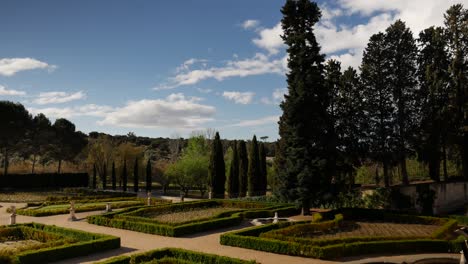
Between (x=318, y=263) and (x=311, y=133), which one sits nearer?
(x=318, y=263)

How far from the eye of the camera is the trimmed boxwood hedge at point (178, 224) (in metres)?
21.8

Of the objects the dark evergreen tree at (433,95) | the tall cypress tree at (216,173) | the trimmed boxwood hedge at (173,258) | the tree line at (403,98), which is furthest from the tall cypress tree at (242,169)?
the trimmed boxwood hedge at (173,258)

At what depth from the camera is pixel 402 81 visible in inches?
1377

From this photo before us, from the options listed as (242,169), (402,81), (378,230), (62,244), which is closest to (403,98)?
(402,81)

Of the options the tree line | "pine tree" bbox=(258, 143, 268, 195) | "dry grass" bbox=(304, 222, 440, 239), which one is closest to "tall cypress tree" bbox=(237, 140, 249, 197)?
"pine tree" bbox=(258, 143, 268, 195)

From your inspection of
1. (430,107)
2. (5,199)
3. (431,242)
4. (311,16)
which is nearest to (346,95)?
(430,107)

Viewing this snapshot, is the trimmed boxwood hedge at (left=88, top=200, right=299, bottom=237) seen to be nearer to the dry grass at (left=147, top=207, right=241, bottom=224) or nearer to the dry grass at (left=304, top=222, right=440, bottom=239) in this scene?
the dry grass at (left=147, top=207, right=241, bottom=224)

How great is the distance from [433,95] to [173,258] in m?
28.8

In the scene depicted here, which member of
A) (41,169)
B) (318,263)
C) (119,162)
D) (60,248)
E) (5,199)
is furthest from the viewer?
(41,169)

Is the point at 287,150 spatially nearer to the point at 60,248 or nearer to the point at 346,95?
the point at 346,95

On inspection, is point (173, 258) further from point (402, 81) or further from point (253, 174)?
point (253, 174)

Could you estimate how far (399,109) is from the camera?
1369 inches

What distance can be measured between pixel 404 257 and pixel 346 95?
858 inches

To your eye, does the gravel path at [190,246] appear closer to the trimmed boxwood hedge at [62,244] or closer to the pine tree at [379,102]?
the trimmed boxwood hedge at [62,244]
